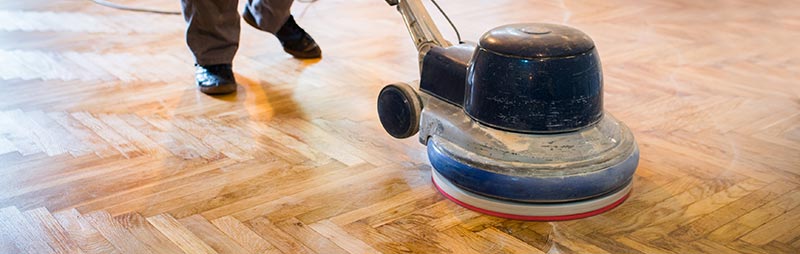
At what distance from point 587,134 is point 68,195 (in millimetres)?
859

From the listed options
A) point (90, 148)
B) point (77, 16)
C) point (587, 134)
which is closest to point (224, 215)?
point (90, 148)

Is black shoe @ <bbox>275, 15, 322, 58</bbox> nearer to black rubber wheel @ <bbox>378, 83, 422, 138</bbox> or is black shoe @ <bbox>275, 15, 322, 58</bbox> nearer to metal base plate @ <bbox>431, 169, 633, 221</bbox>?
black rubber wheel @ <bbox>378, 83, 422, 138</bbox>

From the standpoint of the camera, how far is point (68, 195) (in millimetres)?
1554

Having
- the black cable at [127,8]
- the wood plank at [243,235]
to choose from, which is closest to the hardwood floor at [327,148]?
the wood plank at [243,235]

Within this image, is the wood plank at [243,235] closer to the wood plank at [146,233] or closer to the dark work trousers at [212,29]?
the wood plank at [146,233]

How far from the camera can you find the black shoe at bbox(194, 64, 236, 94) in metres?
2.17

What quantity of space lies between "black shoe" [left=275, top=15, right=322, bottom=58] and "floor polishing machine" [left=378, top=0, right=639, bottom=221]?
1.06 m

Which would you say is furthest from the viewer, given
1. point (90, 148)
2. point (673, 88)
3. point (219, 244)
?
point (673, 88)

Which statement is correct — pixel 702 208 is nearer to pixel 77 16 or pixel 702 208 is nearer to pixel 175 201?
pixel 175 201

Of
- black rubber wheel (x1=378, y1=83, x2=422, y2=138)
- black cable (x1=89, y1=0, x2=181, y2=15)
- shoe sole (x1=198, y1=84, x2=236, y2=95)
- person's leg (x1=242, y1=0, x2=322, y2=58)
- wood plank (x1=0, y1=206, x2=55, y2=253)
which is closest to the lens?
wood plank (x1=0, y1=206, x2=55, y2=253)

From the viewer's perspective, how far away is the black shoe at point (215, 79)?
7.13ft

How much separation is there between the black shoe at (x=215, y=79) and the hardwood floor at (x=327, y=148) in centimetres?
4

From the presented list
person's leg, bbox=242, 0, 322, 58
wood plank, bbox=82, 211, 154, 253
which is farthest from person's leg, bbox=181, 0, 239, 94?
wood plank, bbox=82, 211, 154, 253

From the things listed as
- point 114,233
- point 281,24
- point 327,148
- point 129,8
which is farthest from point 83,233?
point 129,8
